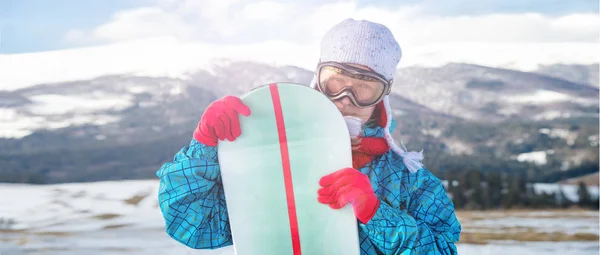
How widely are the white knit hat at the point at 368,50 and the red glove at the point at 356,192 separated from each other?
0.17 m

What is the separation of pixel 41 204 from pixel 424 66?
20.6ft

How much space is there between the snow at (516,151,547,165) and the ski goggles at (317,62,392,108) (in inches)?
390

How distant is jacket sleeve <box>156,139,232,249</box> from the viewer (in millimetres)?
1014

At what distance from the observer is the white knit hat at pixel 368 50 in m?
1.13

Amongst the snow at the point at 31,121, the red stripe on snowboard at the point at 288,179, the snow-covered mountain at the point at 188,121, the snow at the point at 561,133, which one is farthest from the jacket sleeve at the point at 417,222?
the snow at the point at 561,133

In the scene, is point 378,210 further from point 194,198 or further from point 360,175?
point 194,198

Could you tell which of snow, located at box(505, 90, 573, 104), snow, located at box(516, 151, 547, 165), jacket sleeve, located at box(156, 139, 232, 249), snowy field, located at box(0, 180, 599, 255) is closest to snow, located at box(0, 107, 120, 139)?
snowy field, located at box(0, 180, 599, 255)

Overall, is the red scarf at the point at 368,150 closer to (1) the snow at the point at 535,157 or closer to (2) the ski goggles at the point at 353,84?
(2) the ski goggles at the point at 353,84

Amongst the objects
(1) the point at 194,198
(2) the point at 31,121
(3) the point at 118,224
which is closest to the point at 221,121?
(1) the point at 194,198

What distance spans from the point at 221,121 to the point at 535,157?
34.0 ft

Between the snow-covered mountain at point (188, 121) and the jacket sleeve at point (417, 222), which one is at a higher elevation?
the snow-covered mountain at point (188, 121)

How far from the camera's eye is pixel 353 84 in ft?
3.71

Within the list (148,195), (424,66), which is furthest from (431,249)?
(424,66)

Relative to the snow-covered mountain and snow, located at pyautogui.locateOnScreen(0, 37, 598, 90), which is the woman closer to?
snow, located at pyautogui.locateOnScreen(0, 37, 598, 90)
